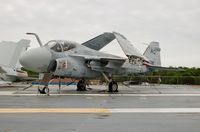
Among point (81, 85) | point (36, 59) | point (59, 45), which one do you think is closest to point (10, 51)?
point (81, 85)

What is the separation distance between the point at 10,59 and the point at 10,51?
3.01 ft

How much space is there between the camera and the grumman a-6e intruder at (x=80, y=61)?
19797mm

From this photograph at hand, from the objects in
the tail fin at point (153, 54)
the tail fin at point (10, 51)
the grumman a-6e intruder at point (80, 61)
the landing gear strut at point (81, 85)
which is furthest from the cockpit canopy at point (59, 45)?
the tail fin at point (10, 51)

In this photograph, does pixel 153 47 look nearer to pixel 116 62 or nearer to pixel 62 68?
pixel 116 62

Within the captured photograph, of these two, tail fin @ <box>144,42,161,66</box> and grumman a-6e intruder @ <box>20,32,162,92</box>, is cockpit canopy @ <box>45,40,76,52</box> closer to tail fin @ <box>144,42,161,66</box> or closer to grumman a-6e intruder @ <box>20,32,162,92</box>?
grumman a-6e intruder @ <box>20,32,162,92</box>

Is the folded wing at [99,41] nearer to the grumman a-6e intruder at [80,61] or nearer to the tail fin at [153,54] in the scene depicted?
the grumman a-6e intruder at [80,61]

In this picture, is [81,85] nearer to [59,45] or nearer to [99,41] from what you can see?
[59,45]

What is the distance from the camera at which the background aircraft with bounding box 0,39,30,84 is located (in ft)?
116

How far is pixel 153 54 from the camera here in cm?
3078
